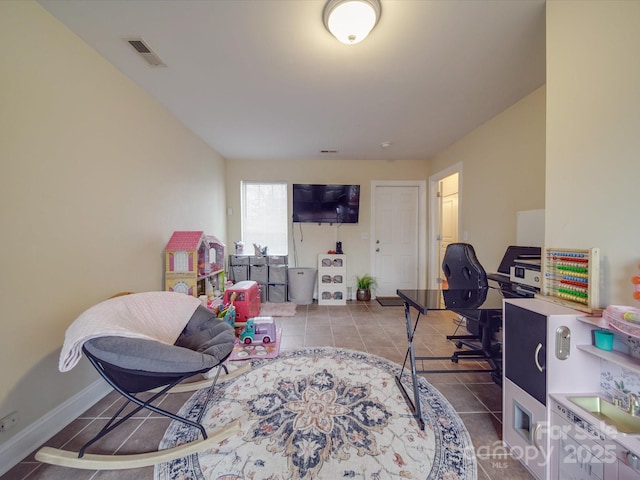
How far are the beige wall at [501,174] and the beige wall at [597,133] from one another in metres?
0.97

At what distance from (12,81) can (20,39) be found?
0.26 metres

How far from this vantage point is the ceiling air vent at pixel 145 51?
63.4 inches

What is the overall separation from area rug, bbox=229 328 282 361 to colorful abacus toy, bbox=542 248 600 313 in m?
2.17

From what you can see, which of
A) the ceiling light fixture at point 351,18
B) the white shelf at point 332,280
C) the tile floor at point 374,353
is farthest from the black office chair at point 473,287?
the white shelf at point 332,280

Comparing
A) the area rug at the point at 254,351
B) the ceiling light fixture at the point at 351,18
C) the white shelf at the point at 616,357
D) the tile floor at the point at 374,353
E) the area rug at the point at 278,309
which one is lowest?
the tile floor at the point at 374,353

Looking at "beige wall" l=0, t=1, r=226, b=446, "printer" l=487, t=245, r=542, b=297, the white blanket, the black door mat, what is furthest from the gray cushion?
the black door mat

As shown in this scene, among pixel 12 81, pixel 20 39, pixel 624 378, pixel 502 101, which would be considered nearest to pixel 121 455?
pixel 12 81

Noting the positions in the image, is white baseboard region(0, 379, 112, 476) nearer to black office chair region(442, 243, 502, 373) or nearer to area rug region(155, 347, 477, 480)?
area rug region(155, 347, 477, 480)

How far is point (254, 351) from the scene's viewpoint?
232 cm

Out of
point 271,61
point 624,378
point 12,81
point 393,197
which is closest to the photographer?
point 624,378

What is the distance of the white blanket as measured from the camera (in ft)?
3.69

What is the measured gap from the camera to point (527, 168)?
221cm

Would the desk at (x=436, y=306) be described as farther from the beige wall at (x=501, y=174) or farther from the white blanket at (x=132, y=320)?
the white blanket at (x=132, y=320)

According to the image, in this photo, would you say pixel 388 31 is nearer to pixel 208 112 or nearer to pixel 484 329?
pixel 208 112
